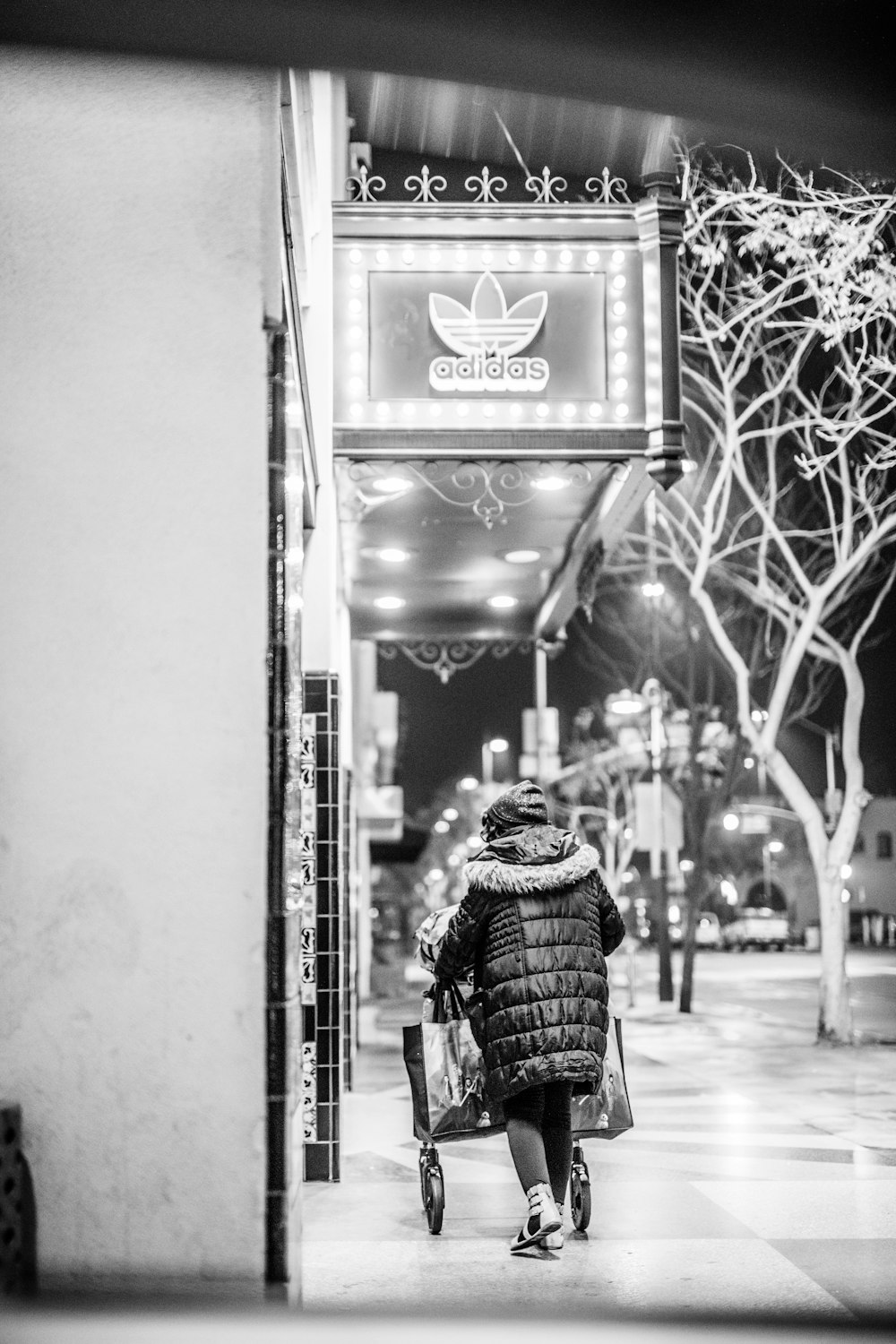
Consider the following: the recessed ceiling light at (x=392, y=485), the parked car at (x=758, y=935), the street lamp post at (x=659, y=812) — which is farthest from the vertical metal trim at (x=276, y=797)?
the parked car at (x=758, y=935)

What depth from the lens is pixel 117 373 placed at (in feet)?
13.5

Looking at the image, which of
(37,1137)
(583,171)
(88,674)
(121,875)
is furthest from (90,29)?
(583,171)

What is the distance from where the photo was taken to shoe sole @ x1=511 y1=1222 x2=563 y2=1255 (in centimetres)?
598

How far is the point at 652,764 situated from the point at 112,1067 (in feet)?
65.5

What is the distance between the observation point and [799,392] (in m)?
16.7

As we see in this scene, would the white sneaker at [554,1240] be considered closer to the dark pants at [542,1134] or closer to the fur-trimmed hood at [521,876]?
the dark pants at [542,1134]

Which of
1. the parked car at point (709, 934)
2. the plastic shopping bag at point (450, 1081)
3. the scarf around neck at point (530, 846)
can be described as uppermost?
the scarf around neck at point (530, 846)

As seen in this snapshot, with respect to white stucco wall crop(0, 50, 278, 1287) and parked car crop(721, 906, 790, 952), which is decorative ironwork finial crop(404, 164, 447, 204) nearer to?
white stucco wall crop(0, 50, 278, 1287)

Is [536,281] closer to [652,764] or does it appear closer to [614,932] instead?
[614,932]

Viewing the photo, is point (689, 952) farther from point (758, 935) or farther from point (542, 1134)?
point (758, 935)

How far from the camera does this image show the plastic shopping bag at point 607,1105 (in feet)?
21.5

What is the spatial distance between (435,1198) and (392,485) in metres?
4.83

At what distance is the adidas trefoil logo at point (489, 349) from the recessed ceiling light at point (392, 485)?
1.41m

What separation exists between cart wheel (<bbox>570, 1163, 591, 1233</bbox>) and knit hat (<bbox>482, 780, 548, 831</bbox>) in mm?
1667
